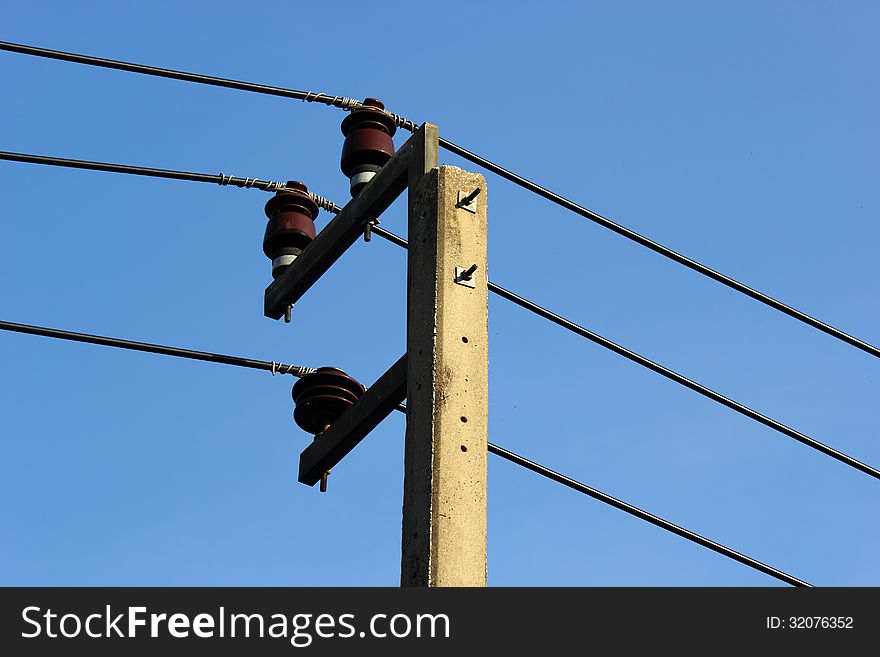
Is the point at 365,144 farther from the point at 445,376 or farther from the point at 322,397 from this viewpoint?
the point at 445,376

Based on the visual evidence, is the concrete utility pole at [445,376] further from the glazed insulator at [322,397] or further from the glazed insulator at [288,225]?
the glazed insulator at [288,225]

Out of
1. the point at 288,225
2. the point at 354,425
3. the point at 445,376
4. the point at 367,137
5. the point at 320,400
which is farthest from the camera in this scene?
the point at 288,225

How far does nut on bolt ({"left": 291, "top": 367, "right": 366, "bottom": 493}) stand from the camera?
9930mm

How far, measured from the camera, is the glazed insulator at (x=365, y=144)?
9898 millimetres

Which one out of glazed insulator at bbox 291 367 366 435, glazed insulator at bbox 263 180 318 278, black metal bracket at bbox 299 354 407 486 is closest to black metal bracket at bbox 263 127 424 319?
glazed insulator at bbox 263 180 318 278

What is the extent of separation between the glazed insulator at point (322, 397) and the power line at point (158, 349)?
1.80ft

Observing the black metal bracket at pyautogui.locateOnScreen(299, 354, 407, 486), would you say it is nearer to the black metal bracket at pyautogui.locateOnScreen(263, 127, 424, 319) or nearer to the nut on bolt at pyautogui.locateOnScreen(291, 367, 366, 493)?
the nut on bolt at pyautogui.locateOnScreen(291, 367, 366, 493)

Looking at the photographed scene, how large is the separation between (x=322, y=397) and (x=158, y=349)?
121 centimetres

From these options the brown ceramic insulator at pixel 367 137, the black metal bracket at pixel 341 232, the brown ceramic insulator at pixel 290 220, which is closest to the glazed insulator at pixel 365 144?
the brown ceramic insulator at pixel 367 137

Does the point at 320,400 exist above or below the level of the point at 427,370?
above

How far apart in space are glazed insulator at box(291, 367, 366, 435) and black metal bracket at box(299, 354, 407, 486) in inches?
8.3

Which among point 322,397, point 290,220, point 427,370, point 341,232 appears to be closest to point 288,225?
point 290,220

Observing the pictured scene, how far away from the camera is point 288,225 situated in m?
10.5
